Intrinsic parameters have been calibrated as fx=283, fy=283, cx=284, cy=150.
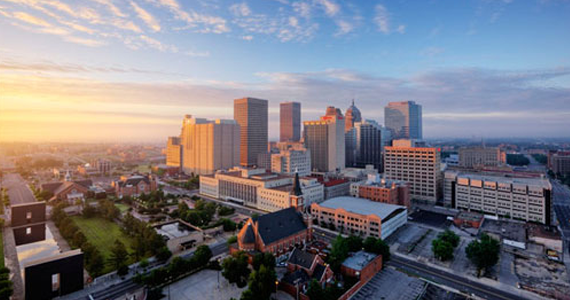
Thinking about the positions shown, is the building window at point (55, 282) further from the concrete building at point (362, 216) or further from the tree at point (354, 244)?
the concrete building at point (362, 216)

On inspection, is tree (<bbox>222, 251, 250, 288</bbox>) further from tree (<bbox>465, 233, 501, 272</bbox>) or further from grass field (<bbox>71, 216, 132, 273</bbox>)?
tree (<bbox>465, 233, 501, 272</bbox>)

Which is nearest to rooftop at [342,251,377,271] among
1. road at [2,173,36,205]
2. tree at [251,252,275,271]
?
tree at [251,252,275,271]

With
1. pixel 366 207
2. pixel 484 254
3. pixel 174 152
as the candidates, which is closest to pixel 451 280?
pixel 484 254

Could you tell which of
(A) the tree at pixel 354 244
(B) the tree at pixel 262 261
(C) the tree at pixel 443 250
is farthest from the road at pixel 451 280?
(B) the tree at pixel 262 261

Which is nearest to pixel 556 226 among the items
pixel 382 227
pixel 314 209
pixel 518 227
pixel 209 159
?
pixel 518 227

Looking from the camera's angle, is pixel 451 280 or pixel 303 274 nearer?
pixel 303 274

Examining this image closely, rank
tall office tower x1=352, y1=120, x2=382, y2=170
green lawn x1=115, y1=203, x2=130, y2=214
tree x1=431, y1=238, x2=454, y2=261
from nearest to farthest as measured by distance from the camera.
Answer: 1. tree x1=431, y1=238, x2=454, y2=261
2. green lawn x1=115, y1=203, x2=130, y2=214
3. tall office tower x1=352, y1=120, x2=382, y2=170

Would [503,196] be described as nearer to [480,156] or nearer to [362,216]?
[362,216]
